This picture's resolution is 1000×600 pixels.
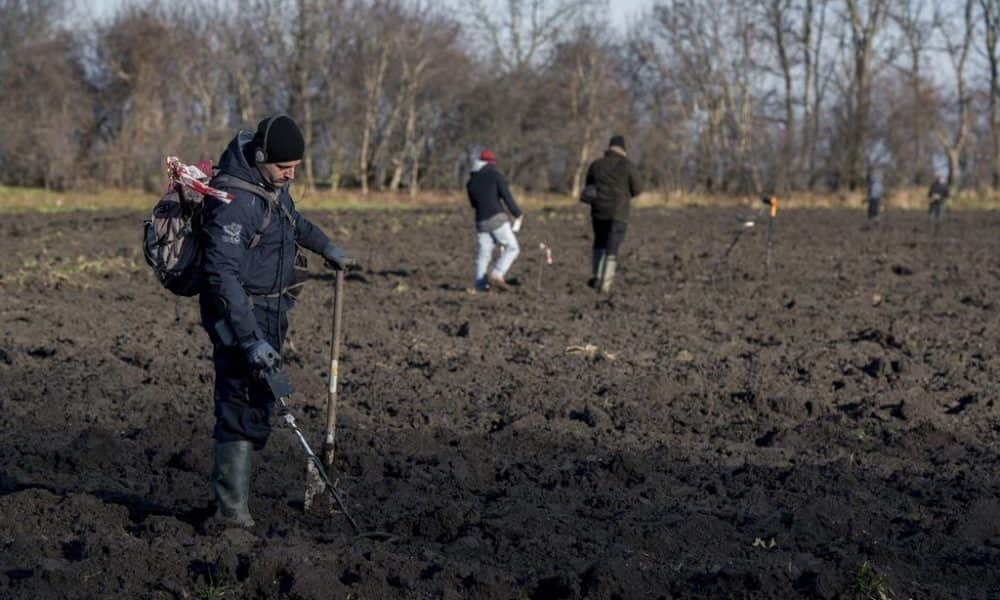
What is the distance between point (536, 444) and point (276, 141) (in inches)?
123

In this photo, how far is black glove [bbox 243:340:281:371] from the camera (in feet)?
18.2

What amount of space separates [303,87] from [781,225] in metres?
21.1

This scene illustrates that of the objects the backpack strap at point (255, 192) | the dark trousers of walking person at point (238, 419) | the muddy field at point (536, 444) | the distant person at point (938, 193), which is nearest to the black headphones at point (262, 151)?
the backpack strap at point (255, 192)

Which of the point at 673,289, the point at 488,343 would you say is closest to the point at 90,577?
the point at 488,343

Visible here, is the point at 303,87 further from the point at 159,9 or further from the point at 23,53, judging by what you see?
the point at 23,53

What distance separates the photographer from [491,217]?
48.1ft

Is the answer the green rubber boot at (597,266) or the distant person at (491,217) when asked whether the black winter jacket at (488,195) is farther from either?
the green rubber boot at (597,266)

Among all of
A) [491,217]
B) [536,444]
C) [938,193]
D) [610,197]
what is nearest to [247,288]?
[536,444]

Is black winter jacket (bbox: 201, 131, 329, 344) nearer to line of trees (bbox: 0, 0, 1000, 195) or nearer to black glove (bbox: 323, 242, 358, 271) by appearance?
black glove (bbox: 323, 242, 358, 271)

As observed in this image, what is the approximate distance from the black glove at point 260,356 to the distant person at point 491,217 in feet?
29.4

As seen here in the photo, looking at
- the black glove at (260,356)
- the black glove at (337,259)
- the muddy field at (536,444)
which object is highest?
the black glove at (337,259)

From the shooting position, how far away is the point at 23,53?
44.1 metres

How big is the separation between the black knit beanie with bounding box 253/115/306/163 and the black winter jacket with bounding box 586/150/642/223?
954 cm

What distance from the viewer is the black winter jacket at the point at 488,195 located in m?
14.6
